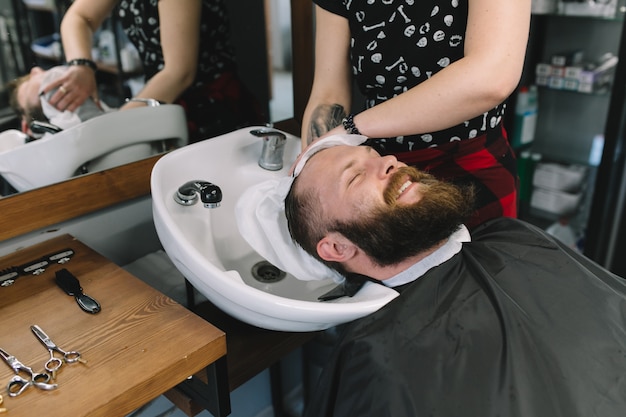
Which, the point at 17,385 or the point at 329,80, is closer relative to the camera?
the point at 17,385

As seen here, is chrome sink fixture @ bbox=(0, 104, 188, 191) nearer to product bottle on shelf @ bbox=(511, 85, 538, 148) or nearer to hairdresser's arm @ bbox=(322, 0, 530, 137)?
hairdresser's arm @ bbox=(322, 0, 530, 137)

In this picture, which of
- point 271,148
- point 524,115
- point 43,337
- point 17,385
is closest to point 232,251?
point 271,148

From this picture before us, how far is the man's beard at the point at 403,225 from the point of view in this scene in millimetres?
1231

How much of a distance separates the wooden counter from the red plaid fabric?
733 mm

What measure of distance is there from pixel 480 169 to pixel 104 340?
3.19 ft

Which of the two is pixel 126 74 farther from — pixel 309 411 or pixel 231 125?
pixel 309 411

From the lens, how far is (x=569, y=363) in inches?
43.2

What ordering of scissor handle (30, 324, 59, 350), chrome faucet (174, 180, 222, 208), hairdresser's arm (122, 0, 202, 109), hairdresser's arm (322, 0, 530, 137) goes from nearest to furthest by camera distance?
scissor handle (30, 324, 59, 350)
hairdresser's arm (322, 0, 530, 137)
chrome faucet (174, 180, 222, 208)
hairdresser's arm (122, 0, 202, 109)

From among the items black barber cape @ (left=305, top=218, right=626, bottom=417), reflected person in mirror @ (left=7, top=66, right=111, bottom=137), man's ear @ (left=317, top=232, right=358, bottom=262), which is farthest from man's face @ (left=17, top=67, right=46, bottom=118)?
black barber cape @ (left=305, top=218, right=626, bottom=417)

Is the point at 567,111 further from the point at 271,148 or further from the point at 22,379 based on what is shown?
the point at 22,379

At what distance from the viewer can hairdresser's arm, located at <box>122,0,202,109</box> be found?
1665 millimetres

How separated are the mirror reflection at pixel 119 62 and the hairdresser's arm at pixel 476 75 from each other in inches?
29.5

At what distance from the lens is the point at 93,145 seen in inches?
60.7

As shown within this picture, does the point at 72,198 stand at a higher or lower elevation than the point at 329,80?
lower
